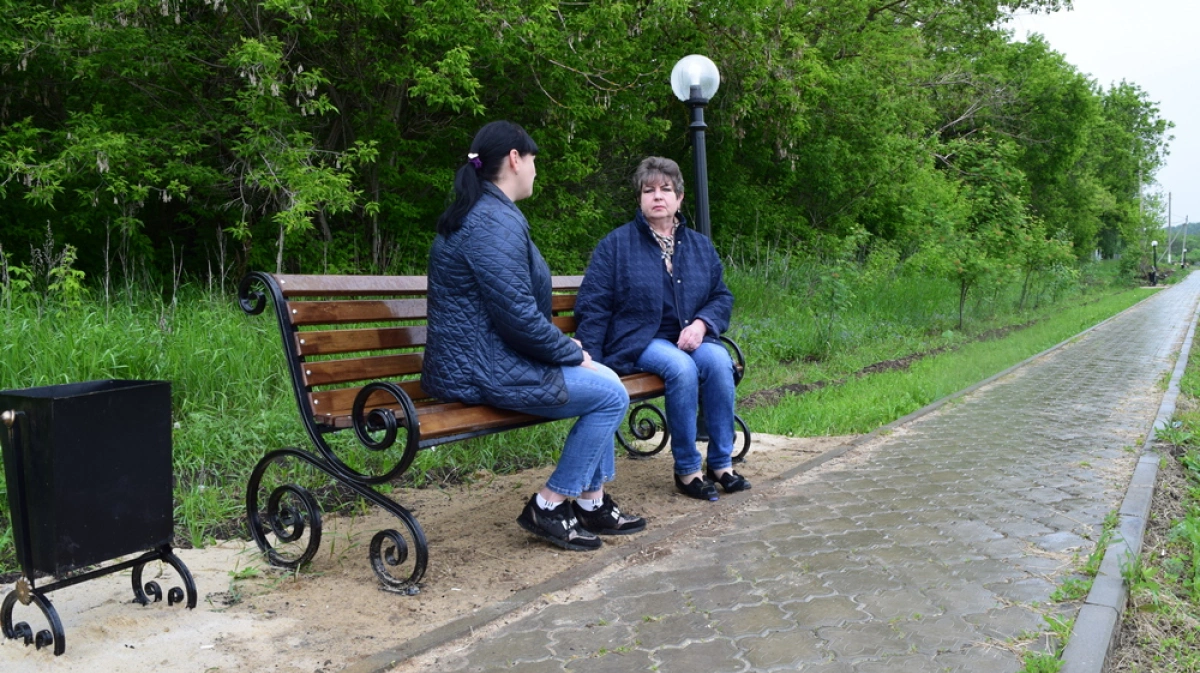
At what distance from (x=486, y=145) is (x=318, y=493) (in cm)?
202

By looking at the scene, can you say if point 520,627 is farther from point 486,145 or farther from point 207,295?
point 207,295

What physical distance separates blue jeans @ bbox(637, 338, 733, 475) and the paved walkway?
403mm

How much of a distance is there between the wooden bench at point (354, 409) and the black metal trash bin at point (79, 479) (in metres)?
0.58

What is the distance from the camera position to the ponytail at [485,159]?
3891 mm

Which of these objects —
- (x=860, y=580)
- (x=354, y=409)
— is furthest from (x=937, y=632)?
(x=354, y=409)

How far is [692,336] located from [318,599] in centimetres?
234

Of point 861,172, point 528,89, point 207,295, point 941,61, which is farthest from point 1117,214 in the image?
point 207,295

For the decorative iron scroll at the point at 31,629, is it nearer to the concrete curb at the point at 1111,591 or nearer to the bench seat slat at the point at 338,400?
the bench seat slat at the point at 338,400

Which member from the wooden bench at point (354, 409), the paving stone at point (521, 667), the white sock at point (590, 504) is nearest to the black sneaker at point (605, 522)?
the white sock at point (590, 504)

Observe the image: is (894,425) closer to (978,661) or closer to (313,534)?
(978,661)

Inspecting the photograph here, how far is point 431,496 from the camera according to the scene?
499 cm

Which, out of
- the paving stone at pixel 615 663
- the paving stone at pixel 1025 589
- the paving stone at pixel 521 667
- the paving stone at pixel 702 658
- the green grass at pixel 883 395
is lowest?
the paving stone at pixel 521 667

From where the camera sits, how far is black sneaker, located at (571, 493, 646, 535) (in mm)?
4379

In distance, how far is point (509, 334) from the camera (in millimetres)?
3818
